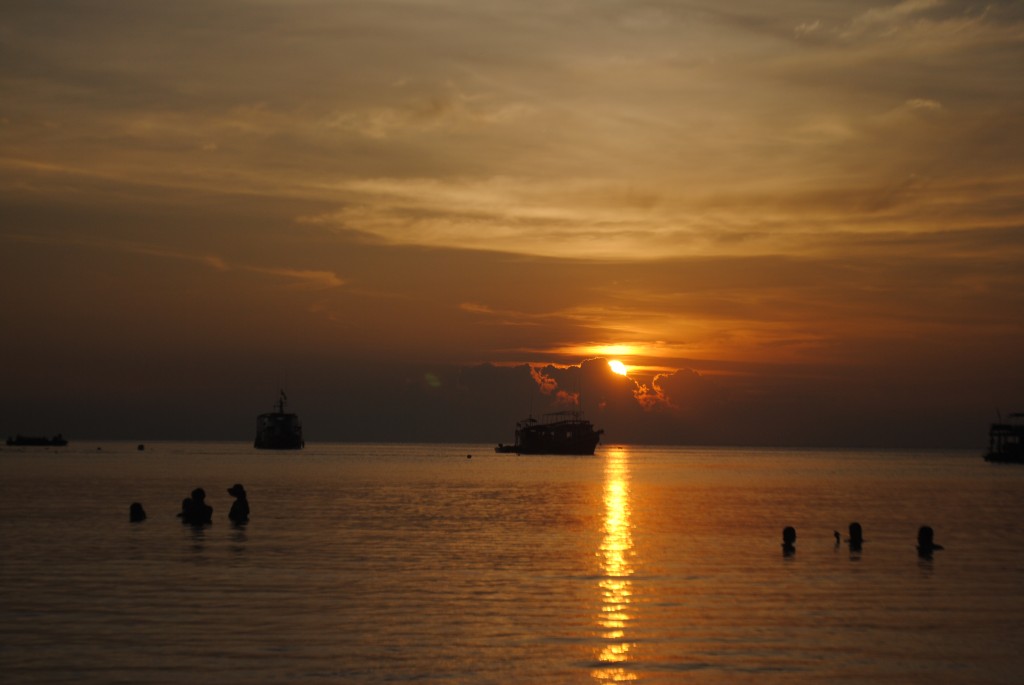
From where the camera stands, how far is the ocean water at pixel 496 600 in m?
24.3

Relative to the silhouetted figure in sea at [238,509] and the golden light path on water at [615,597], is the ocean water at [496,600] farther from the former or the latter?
the silhouetted figure in sea at [238,509]

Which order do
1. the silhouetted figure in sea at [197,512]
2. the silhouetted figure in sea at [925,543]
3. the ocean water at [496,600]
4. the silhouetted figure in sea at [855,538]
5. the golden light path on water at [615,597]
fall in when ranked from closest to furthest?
the golden light path on water at [615,597] → the ocean water at [496,600] → the silhouetted figure in sea at [925,543] → the silhouetted figure in sea at [855,538] → the silhouetted figure in sea at [197,512]

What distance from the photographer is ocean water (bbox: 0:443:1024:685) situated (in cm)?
2428

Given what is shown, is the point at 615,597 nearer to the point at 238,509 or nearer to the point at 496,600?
the point at 496,600

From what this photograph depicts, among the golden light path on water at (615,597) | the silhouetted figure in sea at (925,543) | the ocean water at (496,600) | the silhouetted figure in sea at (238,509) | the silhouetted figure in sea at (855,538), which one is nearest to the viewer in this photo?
the golden light path on water at (615,597)

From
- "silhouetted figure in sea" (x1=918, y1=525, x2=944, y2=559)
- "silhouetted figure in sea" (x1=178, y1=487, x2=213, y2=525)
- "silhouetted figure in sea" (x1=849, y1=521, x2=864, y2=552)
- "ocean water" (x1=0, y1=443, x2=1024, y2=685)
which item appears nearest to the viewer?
"ocean water" (x1=0, y1=443, x2=1024, y2=685)

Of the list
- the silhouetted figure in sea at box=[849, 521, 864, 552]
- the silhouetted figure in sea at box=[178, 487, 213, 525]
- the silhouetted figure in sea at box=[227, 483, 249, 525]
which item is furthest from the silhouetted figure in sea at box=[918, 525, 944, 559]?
the silhouetted figure in sea at box=[178, 487, 213, 525]

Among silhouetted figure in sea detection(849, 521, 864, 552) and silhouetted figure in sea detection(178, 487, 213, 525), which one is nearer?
silhouetted figure in sea detection(849, 521, 864, 552)

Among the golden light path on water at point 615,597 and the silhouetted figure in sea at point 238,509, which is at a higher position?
the silhouetted figure in sea at point 238,509

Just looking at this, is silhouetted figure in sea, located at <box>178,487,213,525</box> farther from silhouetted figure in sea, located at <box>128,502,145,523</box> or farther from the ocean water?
silhouetted figure in sea, located at <box>128,502,145,523</box>

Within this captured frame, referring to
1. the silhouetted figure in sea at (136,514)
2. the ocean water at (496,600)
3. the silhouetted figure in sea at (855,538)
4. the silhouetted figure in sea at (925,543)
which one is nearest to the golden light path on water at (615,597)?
the ocean water at (496,600)

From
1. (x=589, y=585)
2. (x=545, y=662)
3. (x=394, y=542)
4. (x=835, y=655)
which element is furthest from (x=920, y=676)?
(x=394, y=542)

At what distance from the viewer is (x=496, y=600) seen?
3328 cm

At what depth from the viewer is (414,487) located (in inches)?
4318
